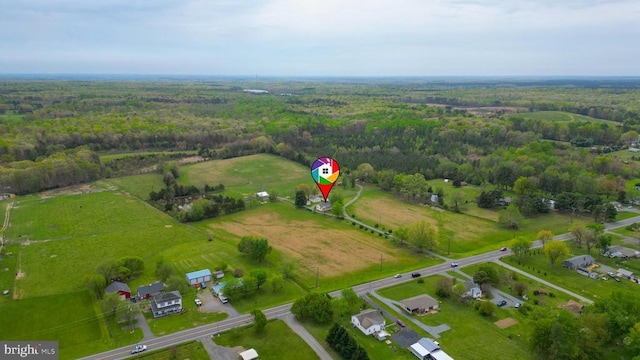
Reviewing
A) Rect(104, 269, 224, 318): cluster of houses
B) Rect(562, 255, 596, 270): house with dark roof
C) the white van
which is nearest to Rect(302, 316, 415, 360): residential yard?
the white van

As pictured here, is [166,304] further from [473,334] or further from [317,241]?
[473,334]

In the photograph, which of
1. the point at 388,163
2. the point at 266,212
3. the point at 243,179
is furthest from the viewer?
the point at 388,163

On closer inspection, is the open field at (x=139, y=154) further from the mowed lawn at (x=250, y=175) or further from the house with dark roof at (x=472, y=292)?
the house with dark roof at (x=472, y=292)

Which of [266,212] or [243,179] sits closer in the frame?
[266,212]

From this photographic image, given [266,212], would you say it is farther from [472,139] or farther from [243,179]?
[472,139]

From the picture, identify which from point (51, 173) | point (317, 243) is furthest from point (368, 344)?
point (51, 173)

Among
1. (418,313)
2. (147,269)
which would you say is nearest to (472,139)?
(418,313)

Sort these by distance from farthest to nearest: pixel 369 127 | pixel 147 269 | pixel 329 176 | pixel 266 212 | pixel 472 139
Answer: pixel 369 127 < pixel 472 139 < pixel 266 212 < pixel 329 176 < pixel 147 269
